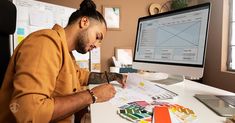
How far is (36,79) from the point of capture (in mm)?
713

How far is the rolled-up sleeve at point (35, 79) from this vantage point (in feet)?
2.25

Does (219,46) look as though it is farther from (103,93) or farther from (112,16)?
(103,93)

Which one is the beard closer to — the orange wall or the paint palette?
the paint palette

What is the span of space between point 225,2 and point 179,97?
2.20 m

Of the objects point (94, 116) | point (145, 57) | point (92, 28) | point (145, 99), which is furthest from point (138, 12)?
point (94, 116)

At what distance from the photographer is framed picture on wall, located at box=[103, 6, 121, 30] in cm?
315

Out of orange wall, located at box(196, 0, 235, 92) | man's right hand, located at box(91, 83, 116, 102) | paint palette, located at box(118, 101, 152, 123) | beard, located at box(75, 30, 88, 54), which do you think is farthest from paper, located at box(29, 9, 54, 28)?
orange wall, located at box(196, 0, 235, 92)

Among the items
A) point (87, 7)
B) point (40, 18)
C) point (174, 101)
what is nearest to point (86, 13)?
point (87, 7)

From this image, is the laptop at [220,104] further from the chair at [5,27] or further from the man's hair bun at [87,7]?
the chair at [5,27]

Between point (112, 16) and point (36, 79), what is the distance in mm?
2567

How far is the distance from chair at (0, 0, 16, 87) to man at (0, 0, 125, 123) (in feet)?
0.57

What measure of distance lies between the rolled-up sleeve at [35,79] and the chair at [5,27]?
22 cm

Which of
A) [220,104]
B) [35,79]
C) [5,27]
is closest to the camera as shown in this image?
[35,79]

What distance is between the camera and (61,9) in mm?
2512
